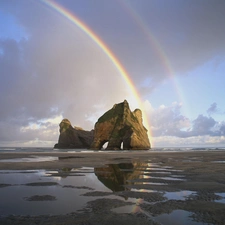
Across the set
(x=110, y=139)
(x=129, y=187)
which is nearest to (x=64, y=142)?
(x=110, y=139)

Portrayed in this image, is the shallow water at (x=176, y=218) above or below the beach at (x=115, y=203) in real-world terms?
below

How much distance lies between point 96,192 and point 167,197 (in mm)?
4225

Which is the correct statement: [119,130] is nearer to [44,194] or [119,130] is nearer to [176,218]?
[44,194]

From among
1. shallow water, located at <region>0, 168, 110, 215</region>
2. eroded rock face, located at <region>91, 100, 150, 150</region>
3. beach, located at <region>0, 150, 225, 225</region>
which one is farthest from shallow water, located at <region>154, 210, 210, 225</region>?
eroded rock face, located at <region>91, 100, 150, 150</region>

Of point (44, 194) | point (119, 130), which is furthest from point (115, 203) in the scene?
point (119, 130)

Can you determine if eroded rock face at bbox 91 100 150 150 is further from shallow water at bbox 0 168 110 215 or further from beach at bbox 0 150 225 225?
beach at bbox 0 150 225 225

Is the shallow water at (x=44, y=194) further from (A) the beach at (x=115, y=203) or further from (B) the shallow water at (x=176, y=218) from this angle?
(B) the shallow water at (x=176, y=218)

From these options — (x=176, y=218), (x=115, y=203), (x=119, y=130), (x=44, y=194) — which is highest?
(x=119, y=130)

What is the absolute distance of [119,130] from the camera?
141375 mm

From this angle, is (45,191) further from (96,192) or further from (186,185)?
(186,185)

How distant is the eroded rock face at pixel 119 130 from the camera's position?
134000mm

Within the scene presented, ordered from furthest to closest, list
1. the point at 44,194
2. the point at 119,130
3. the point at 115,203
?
the point at 119,130 < the point at 44,194 < the point at 115,203

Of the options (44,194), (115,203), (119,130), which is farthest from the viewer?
(119,130)

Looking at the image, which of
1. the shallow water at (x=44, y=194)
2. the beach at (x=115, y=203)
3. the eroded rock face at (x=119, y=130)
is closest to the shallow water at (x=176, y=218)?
the beach at (x=115, y=203)
